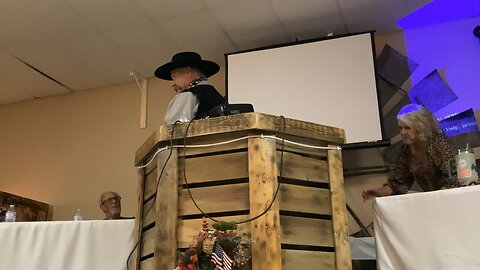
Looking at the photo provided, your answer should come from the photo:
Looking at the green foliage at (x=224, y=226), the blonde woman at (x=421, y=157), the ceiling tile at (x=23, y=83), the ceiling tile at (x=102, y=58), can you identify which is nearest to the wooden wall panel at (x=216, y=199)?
the green foliage at (x=224, y=226)

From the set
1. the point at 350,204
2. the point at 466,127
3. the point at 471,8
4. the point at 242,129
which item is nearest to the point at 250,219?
the point at 242,129

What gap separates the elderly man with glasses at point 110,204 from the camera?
428 centimetres

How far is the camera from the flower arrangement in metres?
1.88

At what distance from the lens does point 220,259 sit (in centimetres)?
187

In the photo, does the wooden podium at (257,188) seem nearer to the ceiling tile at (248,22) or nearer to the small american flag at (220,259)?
the small american flag at (220,259)

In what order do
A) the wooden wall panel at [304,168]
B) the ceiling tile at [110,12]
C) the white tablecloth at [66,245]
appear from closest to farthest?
1. the wooden wall panel at [304,168]
2. the white tablecloth at [66,245]
3. the ceiling tile at [110,12]

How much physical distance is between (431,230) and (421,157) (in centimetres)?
112

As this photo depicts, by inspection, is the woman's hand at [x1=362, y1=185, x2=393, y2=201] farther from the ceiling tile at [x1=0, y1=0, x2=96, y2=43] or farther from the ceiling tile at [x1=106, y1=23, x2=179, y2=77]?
the ceiling tile at [x1=0, y1=0, x2=96, y2=43]

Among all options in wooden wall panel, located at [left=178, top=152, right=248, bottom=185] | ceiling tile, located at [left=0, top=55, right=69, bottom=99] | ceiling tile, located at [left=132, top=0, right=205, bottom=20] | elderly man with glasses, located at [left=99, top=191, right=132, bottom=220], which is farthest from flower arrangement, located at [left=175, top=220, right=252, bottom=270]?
ceiling tile, located at [left=0, top=55, right=69, bottom=99]

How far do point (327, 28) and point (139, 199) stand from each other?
232 cm

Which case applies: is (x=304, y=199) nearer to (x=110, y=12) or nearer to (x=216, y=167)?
(x=216, y=167)

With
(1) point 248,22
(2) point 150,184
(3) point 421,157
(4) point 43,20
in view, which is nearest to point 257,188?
(2) point 150,184

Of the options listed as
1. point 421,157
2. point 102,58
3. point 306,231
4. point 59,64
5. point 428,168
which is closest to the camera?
point 306,231

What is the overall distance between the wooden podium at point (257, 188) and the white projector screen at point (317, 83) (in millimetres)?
1642
